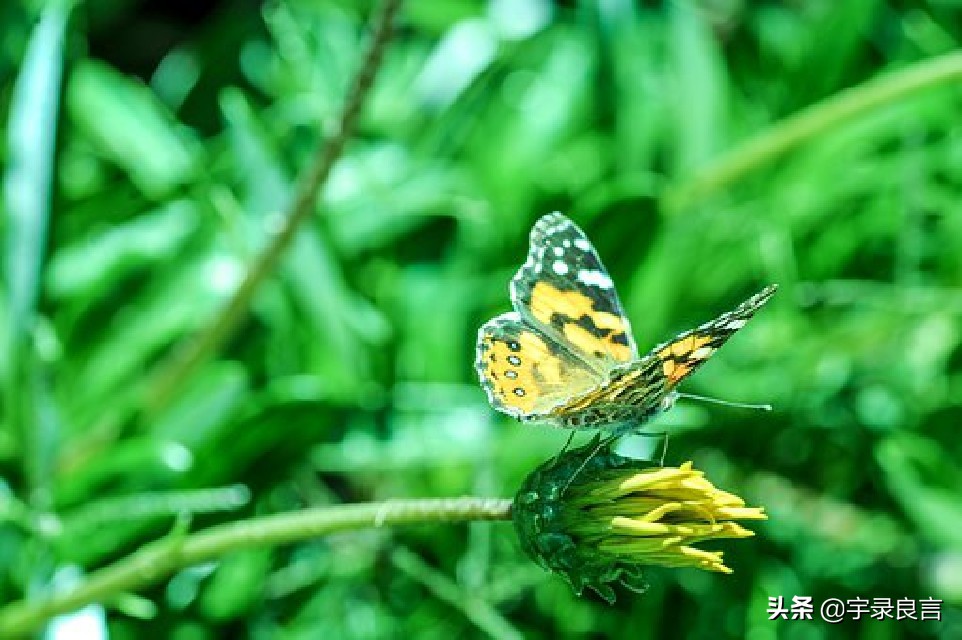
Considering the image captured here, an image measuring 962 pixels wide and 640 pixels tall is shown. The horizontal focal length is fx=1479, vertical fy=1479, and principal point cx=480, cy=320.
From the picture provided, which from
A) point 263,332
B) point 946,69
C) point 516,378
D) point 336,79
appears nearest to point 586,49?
point 336,79

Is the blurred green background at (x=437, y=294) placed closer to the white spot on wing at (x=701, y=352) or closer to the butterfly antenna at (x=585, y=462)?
the butterfly antenna at (x=585, y=462)

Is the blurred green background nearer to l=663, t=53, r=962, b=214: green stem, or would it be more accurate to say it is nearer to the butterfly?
l=663, t=53, r=962, b=214: green stem

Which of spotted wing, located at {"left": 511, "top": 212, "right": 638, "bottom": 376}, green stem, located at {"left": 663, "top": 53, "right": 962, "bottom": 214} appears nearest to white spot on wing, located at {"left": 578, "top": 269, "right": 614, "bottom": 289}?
spotted wing, located at {"left": 511, "top": 212, "right": 638, "bottom": 376}

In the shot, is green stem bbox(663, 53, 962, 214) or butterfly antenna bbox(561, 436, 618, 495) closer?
butterfly antenna bbox(561, 436, 618, 495)

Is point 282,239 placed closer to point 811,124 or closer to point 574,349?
point 574,349

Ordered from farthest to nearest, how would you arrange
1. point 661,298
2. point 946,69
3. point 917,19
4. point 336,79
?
point 917,19 < point 336,79 < point 661,298 < point 946,69

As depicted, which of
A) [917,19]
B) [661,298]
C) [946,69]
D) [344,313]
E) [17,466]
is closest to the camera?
[946,69]

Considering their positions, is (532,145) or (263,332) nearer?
(263,332)

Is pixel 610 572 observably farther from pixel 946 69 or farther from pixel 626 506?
→ pixel 946 69
